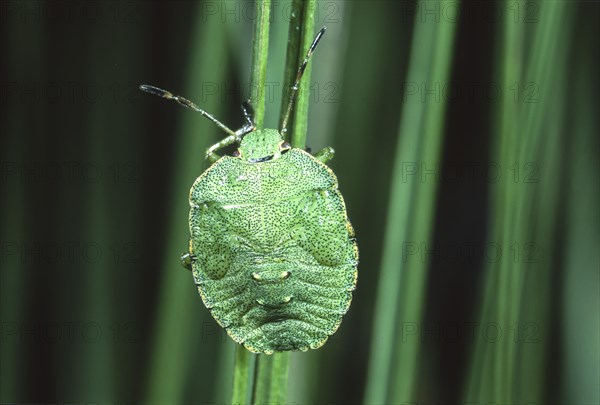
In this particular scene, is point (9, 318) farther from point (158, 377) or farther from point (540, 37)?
point (540, 37)

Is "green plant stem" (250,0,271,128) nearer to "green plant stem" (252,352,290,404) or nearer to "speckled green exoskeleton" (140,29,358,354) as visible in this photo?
"speckled green exoskeleton" (140,29,358,354)

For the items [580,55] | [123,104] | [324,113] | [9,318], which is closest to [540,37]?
[580,55]

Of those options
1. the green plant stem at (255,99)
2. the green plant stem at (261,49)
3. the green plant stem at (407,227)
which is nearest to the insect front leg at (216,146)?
the green plant stem at (255,99)

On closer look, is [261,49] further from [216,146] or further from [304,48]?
[216,146]

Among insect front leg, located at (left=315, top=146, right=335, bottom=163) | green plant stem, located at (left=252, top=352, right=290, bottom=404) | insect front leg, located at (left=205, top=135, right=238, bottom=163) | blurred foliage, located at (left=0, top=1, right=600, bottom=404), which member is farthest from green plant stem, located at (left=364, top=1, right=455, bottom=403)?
insect front leg, located at (left=205, top=135, right=238, bottom=163)

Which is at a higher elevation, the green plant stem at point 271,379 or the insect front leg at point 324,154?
the insect front leg at point 324,154

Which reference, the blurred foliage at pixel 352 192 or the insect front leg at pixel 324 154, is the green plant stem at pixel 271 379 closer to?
the blurred foliage at pixel 352 192

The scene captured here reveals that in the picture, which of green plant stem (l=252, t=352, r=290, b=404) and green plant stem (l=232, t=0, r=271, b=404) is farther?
green plant stem (l=252, t=352, r=290, b=404)
